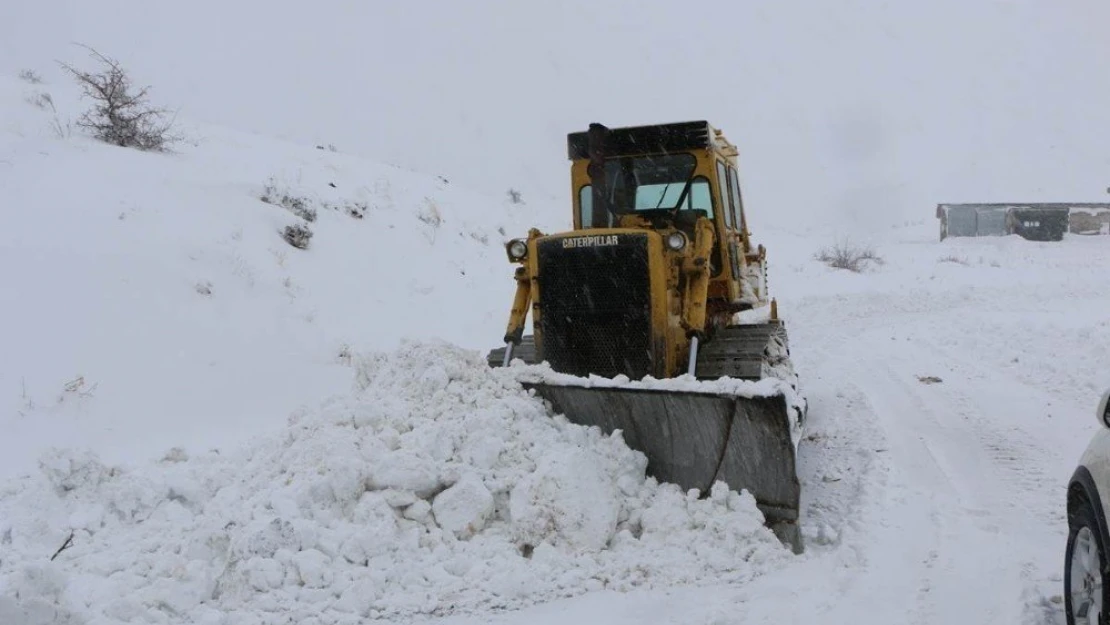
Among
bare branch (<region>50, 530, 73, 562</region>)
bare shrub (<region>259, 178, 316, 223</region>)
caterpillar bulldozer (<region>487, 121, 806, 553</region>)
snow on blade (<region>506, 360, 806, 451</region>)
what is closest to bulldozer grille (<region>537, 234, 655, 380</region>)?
caterpillar bulldozer (<region>487, 121, 806, 553</region>)

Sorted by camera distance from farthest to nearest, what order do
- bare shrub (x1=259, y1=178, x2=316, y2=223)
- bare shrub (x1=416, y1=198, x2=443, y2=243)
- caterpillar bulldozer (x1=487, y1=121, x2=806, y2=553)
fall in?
1. bare shrub (x1=416, y1=198, x2=443, y2=243)
2. bare shrub (x1=259, y1=178, x2=316, y2=223)
3. caterpillar bulldozer (x1=487, y1=121, x2=806, y2=553)

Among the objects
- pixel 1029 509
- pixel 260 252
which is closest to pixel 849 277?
pixel 260 252

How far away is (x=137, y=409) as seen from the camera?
22.3ft

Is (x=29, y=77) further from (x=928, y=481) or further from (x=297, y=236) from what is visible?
(x=928, y=481)

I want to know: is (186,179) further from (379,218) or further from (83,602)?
(83,602)

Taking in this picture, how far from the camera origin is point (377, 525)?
14.0ft

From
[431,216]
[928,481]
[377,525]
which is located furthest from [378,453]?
[431,216]

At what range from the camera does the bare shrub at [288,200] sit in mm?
12234

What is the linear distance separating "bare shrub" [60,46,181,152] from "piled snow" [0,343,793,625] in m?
8.47

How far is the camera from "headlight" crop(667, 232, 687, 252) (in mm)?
5773

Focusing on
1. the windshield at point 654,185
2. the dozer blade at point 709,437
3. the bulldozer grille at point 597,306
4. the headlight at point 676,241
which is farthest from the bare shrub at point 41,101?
the dozer blade at point 709,437

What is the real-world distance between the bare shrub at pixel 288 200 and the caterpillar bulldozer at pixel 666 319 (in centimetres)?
659

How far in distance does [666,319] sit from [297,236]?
7.31 metres

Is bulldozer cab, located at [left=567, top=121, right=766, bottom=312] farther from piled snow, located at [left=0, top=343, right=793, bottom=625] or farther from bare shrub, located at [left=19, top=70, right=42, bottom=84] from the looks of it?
bare shrub, located at [left=19, top=70, right=42, bottom=84]
